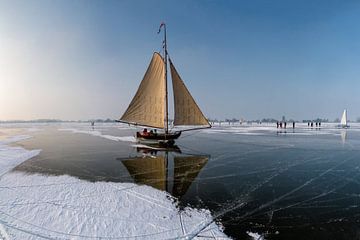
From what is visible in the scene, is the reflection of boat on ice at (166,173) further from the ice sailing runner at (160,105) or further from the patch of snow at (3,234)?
the ice sailing runner at (160,105)

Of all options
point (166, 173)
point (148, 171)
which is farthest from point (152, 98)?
point (166, 173)

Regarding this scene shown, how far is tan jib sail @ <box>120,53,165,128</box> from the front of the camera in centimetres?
2389

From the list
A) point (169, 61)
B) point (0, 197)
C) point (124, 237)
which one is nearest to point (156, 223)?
point (124, 237)

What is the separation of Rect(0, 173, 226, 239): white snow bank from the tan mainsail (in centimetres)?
81

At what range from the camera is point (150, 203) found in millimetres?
7773

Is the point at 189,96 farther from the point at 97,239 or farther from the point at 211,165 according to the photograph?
the point at 97,239

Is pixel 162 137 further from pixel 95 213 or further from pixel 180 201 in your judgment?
pixel 95 213

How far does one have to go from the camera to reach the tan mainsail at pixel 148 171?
34.3 feet

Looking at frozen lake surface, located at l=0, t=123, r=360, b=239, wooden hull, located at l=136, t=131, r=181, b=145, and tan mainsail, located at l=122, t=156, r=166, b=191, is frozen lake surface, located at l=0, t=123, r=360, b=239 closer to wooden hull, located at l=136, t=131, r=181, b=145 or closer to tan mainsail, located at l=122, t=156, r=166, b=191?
tan mainsail, located at l=122, t=156, r=166, b=191

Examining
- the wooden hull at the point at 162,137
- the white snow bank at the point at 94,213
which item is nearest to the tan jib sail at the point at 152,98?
the wooden hull at the point at 162,137

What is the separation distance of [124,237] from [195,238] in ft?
5.18

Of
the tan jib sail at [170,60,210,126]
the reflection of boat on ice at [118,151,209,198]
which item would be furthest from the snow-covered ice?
the tan jib sail at [170,60,210,126]

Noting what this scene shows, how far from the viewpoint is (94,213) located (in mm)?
6914

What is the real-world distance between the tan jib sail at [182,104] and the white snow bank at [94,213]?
13583mm
